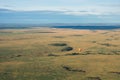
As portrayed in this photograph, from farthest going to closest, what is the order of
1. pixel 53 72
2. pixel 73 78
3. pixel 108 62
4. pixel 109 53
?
pixel 109 53
pixel 108 62
pixel 53 72
pixel 73 78

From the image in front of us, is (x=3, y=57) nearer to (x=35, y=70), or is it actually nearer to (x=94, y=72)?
(x=35, y=70)

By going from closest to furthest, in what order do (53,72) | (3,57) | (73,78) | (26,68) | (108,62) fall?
1. (73,78)
2. (53,72)
3. (26,68)
4. (108,62)
5. (3,57)

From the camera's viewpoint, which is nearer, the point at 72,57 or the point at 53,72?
the point at 53,72

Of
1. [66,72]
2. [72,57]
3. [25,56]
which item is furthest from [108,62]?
[25,56]

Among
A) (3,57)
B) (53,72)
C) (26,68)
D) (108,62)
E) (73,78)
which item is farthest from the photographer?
(3,57)

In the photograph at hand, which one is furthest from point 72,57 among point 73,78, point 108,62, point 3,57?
point 73,78

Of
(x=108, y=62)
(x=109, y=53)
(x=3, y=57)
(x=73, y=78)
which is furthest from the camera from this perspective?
(x=109, y=53)

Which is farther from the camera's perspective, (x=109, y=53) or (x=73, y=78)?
(x=109, y=53)

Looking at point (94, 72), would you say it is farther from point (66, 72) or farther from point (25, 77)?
point (25, 77)

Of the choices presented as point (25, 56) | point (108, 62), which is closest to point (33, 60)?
point (25, 56)
